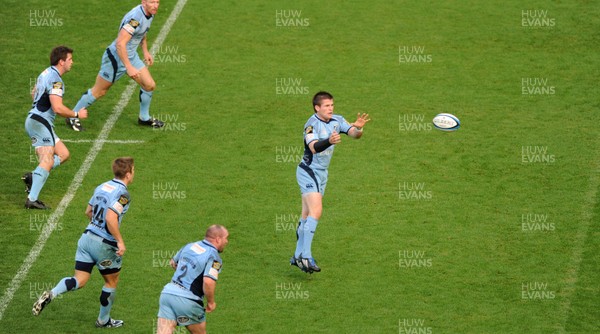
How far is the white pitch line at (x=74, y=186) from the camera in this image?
625 inches

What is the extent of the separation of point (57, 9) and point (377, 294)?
1290 cm

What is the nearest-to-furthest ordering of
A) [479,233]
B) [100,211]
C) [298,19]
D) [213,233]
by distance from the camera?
[213,233], [100,211], [479,233], [298,19]

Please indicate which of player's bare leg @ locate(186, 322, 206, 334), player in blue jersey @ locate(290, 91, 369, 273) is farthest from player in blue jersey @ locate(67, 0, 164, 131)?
player's bare leg @ locate(186, 322, 206, 334)

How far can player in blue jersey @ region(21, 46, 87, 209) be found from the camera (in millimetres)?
17219

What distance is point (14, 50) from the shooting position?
23.7 m

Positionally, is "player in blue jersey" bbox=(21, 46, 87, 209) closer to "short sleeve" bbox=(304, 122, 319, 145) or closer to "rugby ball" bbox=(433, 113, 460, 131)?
"short sleeve" bbox=(304, 122, 319, 145)

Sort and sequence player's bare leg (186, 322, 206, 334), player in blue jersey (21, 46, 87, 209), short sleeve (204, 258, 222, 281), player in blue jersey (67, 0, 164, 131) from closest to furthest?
1. short sleeve (204, 258, 222, 281)
2. player's bare leg (186, 322, 206, 334)
3. player in blue jersey (21, 46, 87, 209)
4. player in blue jersey (67, 0, 164, 131)

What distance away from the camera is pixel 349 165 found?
19844mm

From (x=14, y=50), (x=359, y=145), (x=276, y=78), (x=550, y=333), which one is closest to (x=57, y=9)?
(x=14, y=50)

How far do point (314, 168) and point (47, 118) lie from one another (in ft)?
15.2

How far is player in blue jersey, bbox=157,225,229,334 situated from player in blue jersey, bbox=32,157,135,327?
4.15ft

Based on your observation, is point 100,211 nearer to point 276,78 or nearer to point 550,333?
point 550,333

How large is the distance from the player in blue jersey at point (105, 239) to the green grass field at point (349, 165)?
2.56ft

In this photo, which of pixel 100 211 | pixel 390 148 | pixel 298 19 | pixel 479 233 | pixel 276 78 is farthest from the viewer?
pixel 298 19
